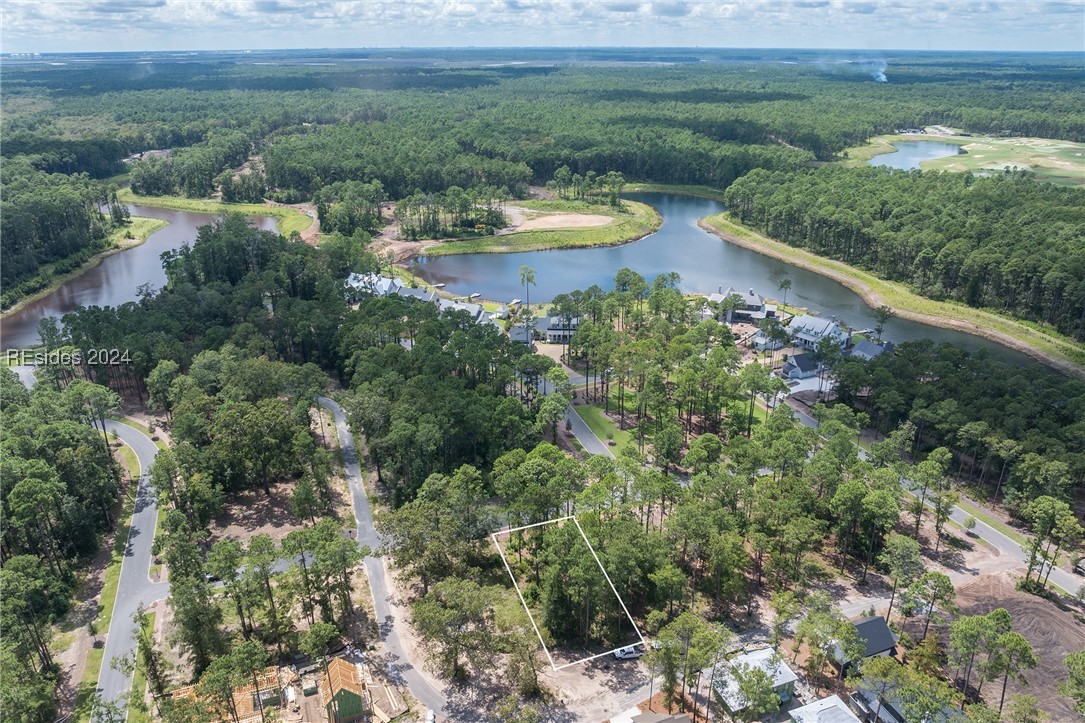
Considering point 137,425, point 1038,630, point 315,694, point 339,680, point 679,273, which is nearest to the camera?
point 339,680

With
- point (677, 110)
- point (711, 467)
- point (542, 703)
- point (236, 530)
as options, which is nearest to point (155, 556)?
point (236, 530)

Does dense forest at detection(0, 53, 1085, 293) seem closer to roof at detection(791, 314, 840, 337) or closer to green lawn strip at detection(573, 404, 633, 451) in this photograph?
roof at detection(791, 314, 840, 337)

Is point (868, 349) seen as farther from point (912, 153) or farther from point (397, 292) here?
point (912, 153)

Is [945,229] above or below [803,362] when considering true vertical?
above

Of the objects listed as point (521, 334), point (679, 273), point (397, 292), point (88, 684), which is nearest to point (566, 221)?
point (679, 273)

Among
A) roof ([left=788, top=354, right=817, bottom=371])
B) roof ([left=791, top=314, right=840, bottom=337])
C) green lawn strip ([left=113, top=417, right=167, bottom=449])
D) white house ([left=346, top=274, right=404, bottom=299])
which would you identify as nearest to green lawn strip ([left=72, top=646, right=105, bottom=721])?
green lawn strip ([left=113, top=417, right=167, bottom=449])

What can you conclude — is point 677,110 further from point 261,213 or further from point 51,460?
point 51,460
